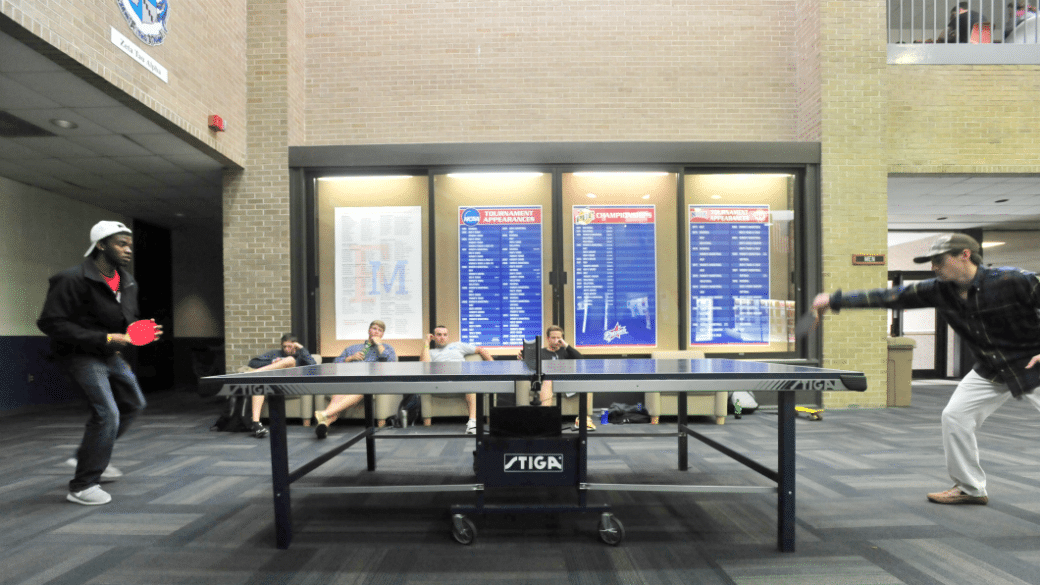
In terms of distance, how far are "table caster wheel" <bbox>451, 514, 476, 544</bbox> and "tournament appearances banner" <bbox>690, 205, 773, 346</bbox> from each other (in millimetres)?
4405

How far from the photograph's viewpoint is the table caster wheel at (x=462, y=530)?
7.48ft

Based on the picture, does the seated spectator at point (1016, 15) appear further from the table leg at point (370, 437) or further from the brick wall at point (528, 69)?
the table leg at point (370, 437)

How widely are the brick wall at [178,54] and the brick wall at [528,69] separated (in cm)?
105

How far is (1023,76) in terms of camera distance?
6.00 metres

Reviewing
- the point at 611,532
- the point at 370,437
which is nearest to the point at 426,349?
the point at 370,437

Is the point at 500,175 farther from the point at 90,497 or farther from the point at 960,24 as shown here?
the point at 960,24

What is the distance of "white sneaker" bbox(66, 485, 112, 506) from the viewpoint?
2.87 meters

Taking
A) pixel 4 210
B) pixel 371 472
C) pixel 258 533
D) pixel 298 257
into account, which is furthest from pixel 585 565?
pixel 4 210

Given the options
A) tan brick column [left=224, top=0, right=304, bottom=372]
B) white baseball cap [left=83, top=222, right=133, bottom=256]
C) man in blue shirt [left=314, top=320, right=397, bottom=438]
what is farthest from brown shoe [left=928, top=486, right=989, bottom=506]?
tan brick column [left=224, top=0, right=304, bottom=372]

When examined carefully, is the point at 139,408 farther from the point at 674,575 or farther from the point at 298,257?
the point at 674,575

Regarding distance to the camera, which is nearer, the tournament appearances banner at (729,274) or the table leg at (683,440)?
the table leg at (683,440)

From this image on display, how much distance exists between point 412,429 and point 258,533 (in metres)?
2.53

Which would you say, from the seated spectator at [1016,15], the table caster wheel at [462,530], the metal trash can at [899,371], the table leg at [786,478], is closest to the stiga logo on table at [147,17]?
the table caster wheel at [462,530]

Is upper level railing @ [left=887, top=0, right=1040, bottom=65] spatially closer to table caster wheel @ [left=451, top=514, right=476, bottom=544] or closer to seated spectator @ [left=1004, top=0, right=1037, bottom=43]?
seated spectator @ [left=1004, top=0, right=1037, bottom=43]
